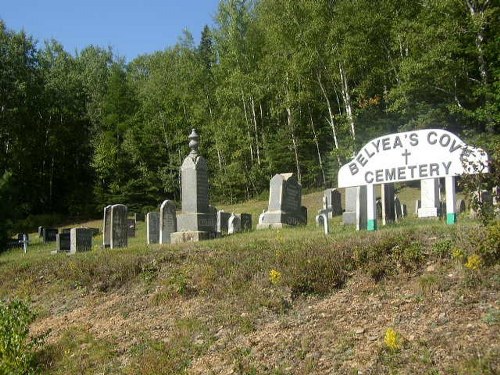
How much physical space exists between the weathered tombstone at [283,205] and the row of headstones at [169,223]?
4.16ft

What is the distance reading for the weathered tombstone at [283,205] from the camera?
19.1 meters

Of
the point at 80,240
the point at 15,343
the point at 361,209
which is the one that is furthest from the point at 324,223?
the point at 80,240

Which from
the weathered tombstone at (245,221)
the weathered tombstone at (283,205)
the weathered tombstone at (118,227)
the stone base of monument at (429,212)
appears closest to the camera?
the stone base of monument at (429,212)

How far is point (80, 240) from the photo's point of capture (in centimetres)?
1889

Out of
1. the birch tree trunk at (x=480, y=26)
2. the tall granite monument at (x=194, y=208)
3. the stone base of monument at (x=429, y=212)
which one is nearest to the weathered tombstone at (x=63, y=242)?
the tall granite monument at (x=194, y=208)

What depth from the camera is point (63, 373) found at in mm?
8789

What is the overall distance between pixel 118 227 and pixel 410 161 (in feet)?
33.2

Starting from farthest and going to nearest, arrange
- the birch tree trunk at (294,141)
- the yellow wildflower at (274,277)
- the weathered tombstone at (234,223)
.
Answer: the birch tree trunk at (294,141) → the weathered tombstone at (234,223) → the yellow wildflower at (274,277)

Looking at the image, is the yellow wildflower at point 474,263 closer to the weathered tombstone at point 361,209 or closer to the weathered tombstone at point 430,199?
the weathered tombstone at point 361,209

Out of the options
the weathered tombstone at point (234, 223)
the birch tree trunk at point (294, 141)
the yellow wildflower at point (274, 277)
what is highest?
the birch tree trunk at point (294, 141)

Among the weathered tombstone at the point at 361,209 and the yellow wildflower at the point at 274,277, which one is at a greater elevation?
the weathered tombstone at the point at 361,209

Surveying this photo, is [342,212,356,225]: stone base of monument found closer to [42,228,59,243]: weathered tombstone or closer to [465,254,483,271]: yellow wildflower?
[465,254,483,271]: yellow wildflower

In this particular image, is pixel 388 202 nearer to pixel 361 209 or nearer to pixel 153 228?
pixel 361 209

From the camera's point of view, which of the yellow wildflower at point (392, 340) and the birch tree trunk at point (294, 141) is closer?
the yellow wildflower at point (392, 340)
